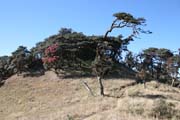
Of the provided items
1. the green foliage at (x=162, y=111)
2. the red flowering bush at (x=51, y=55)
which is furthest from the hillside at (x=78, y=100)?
the red flowering bush at (x=51, y=55)

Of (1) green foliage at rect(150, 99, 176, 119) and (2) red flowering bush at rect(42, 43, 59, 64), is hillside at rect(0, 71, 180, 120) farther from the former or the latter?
(2) red flowering bush at rect(42, 43, 59, 64)

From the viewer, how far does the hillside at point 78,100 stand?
1090 inches

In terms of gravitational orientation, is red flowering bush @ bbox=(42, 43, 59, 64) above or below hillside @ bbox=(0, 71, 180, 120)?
above

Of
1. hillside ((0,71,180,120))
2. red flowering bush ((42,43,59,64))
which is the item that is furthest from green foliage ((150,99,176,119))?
red flowering bush ((42,43,59,64))

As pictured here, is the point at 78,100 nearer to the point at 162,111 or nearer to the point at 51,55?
the point at 162,111

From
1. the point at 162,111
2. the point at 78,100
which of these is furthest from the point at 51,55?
the point at 162,111

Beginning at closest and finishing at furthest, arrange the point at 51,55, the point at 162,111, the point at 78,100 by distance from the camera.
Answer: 1. the point at 162,111
2. the point at 78,100
3. the point at 51,55

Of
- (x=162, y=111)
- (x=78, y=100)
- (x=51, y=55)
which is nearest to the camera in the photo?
(x=162, y=111)

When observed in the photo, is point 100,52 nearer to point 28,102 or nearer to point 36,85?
point 28,102

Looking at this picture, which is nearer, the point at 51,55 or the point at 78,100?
the point at 78,100

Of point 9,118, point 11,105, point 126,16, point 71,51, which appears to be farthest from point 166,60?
point 9,118

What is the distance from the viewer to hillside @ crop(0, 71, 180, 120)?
2769 centimetres

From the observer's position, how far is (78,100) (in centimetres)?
4084

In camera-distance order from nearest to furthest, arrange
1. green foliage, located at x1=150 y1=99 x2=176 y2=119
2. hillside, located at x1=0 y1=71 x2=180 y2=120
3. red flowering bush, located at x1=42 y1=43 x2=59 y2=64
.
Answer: green foliage, located at x1=150 y1=99 x2=176 y2=119, hillside, located at x1=0 y1=71 x2=180 y2=120, red flowering bush, located at x1=42 y1=43 x2=59 y2=64
